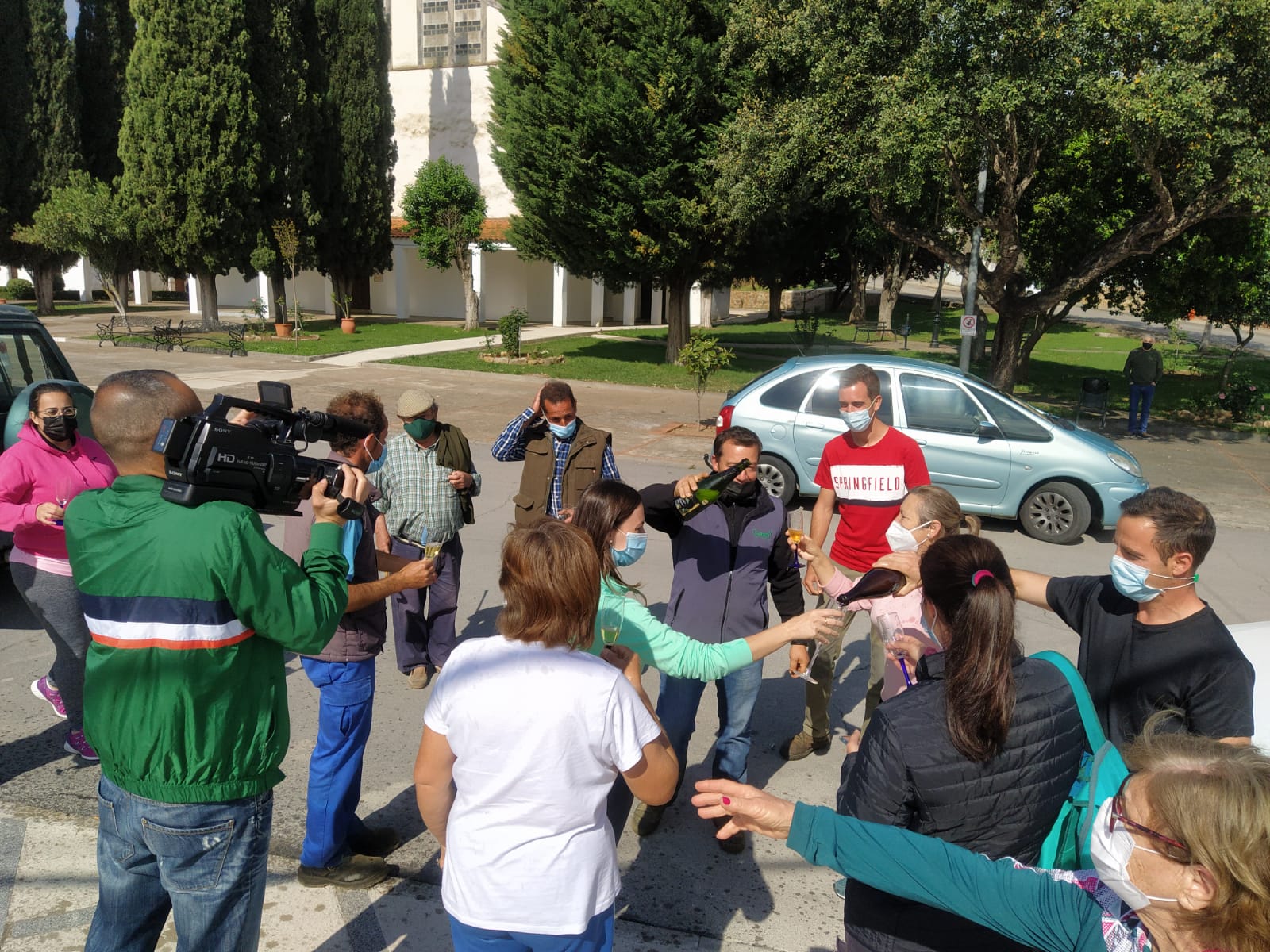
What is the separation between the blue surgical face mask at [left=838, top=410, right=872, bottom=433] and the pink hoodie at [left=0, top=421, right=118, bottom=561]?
3.83 metres

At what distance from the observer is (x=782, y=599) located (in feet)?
13.6

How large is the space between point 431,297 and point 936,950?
36.6 m

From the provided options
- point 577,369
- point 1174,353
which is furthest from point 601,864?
point 1174,353

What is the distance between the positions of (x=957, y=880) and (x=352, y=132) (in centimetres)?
3309

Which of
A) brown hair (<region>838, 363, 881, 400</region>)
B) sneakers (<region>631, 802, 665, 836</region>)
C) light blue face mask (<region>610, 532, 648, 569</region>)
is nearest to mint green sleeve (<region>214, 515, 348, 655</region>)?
light blue face mask (<region>610, 532, 648, 569</region>)

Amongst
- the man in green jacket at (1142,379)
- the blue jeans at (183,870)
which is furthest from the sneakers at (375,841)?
the man in green jacket at (1142,379)

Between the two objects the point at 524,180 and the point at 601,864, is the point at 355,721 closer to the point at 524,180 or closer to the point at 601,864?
the point at 601,864

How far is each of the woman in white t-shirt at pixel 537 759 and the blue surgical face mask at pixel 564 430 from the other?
3.08m

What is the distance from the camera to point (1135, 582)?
2.78 m

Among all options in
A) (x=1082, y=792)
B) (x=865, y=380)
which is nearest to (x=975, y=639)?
(x=1082, y=792)

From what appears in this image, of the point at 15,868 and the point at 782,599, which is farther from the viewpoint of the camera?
the point at 782,599

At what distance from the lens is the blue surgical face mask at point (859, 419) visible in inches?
189

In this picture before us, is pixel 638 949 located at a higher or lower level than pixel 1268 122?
lower

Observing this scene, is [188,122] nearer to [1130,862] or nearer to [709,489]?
[709,489]
